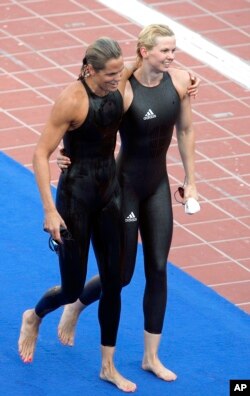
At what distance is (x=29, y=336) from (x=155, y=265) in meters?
0.94

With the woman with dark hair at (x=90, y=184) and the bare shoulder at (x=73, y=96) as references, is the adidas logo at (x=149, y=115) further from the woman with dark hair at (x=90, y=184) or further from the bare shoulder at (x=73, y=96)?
the bare shoulder at (x=73, y=96)

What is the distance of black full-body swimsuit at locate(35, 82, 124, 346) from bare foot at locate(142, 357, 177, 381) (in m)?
0.59

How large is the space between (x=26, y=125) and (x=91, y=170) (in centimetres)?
417

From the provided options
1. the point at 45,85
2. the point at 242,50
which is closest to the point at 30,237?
the point at 45,85

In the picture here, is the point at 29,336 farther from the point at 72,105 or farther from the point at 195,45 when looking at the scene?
the point at 195,45

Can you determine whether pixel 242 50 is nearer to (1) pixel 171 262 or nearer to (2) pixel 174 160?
(2) pixel 174 160

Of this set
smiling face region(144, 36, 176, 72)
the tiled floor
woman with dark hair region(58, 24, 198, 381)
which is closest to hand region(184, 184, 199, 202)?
woman with dark hair region(58, 24, 198, 381)

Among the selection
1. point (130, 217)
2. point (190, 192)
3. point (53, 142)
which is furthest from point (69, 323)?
point (53, 142)

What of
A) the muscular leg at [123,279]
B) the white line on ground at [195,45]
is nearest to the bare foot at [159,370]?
the muscular leg at [123,279]

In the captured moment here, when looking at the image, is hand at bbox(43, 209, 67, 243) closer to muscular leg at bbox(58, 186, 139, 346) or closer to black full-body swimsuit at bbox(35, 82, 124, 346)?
black full-body swimsuit at bbox(35, 82, 124, 346)

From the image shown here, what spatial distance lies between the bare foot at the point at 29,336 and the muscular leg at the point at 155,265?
2.29 ft

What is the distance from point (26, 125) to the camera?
11938 millimetres

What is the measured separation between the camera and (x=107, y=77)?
7602 millimetres

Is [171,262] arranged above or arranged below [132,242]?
below
